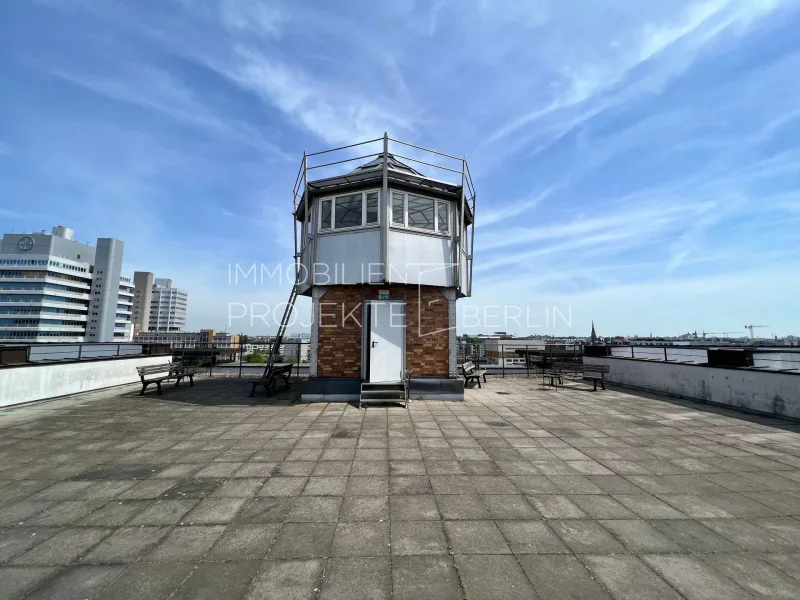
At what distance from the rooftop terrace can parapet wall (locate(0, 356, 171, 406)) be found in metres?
1.92

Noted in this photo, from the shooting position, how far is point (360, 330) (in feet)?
34.1

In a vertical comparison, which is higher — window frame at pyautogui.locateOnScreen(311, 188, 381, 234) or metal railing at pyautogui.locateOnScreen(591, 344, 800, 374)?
window frame at pyautogui.locateOnScreen(311, 188, 381, 234)

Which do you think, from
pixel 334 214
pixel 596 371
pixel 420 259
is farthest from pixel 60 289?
pixel 596 371

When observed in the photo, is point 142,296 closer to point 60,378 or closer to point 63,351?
point 63,351

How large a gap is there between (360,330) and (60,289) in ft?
488

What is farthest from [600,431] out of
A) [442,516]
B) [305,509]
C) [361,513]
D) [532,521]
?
[305,509]

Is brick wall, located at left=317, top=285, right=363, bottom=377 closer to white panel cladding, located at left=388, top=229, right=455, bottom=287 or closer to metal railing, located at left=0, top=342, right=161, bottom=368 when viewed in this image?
white panel cladding, located at left=388, top=229, right=455, bottom=287

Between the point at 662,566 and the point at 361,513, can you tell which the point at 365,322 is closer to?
the point at 361,513

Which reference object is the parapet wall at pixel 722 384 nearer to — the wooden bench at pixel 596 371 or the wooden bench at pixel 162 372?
the wooden bench at pixel 596 371

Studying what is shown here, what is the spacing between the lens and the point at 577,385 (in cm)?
1344

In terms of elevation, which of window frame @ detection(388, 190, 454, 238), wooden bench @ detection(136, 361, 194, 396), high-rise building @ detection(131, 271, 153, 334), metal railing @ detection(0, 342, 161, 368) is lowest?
wooden bench @ detection(136, 361, 194, 396)

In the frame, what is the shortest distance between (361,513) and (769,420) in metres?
9.90

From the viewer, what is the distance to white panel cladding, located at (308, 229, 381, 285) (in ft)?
33.1

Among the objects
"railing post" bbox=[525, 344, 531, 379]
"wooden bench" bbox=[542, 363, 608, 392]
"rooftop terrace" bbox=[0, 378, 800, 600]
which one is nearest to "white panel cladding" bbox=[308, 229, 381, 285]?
"rooftop terrace" bbox=[0, 378, 800, 600]
